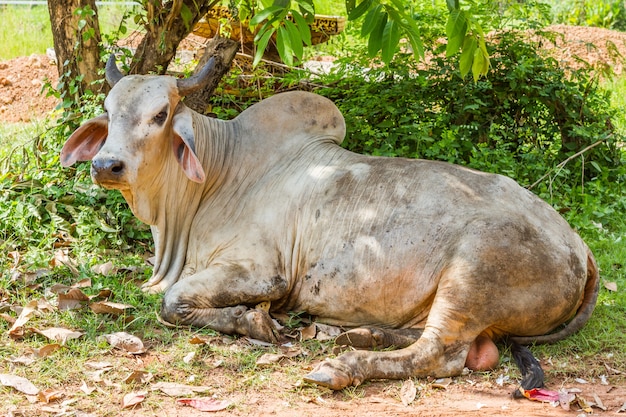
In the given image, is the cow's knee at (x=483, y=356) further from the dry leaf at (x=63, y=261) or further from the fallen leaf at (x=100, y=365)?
the dry leaf at (x=63, y=261)

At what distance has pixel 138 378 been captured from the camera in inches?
141

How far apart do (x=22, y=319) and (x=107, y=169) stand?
833 millimetres

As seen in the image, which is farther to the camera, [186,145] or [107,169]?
[186,145]

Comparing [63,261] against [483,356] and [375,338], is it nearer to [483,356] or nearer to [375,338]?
[375,338]

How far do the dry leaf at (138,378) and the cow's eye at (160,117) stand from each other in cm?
137

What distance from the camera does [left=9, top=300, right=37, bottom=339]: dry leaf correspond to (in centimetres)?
398

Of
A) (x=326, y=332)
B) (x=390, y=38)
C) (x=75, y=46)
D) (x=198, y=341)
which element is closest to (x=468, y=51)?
(x=390, y=38)

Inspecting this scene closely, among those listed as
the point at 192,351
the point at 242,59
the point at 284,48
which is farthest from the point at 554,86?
the point at 192,351

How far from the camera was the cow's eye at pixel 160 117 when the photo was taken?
4.38m

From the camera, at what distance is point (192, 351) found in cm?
390

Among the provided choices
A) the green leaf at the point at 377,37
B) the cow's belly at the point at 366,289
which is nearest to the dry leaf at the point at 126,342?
the cow's belly at the point at 366,289

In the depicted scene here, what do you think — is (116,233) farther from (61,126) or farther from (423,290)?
(423,290)

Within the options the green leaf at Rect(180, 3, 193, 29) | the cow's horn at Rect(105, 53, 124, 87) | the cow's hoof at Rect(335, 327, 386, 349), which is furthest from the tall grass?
the cow's hoof at Rect(335, 327, 386, 349)

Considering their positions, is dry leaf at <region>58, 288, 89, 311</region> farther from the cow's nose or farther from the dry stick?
the dry stick
